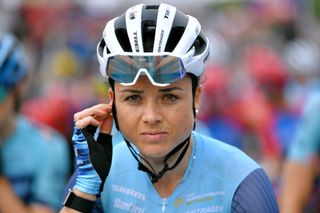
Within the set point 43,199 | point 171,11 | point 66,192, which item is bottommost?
point 43,199

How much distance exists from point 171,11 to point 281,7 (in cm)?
1774

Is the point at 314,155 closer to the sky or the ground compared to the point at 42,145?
closer to the sky

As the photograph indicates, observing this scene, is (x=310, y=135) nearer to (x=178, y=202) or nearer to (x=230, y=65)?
(x=178, y=202)

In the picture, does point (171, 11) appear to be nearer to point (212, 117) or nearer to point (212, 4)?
point (212, 117)

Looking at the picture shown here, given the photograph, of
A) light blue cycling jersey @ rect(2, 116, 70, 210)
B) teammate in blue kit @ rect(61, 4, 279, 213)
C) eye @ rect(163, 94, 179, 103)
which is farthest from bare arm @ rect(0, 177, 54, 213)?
eye @ rect(163, 94, 179, 103)

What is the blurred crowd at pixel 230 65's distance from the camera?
12766mm

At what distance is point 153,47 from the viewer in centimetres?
576

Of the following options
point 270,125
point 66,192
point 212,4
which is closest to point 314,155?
point 66,192

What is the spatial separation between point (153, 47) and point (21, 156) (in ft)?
12.6

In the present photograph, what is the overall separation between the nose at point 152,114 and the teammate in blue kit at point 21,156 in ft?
10.6

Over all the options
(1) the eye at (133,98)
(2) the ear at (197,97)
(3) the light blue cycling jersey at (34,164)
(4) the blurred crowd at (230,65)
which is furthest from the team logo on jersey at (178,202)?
(3) the light blue cycling jersey at (34,164)

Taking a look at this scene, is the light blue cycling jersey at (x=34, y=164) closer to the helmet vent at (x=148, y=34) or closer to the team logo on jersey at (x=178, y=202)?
the team logo on jersey at (x=178, y=202)

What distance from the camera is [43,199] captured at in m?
9.40

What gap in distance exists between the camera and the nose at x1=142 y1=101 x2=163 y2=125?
5.72m
